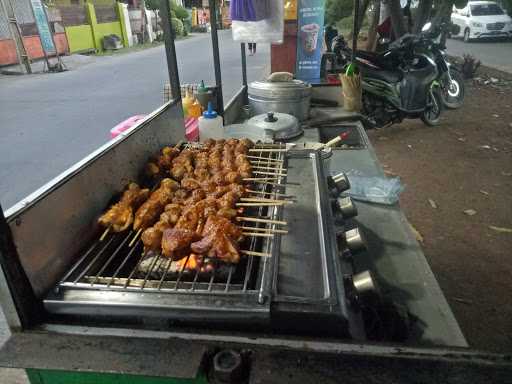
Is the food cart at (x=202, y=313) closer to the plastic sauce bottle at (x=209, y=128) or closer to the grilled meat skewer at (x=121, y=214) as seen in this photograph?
the grilled meat skewer at (x=121, y=214)

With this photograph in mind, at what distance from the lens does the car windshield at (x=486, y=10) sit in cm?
1952

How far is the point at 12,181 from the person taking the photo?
213 inches

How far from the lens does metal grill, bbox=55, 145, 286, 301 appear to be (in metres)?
1.37

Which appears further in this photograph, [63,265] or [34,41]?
[34,41]

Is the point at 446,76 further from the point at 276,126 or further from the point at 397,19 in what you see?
the point at 276,126

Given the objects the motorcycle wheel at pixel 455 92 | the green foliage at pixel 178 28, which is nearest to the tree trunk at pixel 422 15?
the motorcycle wheel at pixel 455 92

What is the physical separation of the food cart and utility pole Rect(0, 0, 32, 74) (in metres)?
15.7

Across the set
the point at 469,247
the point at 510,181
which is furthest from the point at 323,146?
the point at 510,181

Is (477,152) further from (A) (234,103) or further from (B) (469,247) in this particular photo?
(A) (234,103)

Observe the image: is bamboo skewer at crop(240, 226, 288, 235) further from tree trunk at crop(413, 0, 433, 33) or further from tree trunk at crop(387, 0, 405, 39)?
tree trunk at crop(413, 0, 433, 33)

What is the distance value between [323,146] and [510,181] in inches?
176

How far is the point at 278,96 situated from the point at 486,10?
21.4 metres

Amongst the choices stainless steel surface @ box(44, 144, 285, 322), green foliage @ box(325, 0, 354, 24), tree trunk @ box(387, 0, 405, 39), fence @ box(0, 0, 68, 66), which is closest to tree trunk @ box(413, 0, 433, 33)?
tree trunk @ box(387, 0, 405, 39)

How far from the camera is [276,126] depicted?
11.8ft
